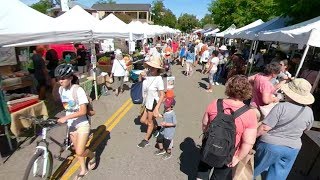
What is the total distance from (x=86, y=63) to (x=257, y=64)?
29.6 feet

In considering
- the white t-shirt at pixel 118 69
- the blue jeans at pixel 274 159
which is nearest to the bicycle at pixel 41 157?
the blue jeans at pixel 274 159

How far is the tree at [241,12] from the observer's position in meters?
24.7

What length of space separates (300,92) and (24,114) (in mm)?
5710

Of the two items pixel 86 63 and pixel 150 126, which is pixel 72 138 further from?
pixel 86 63

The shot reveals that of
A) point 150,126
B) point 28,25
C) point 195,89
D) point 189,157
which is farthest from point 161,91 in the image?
point 195,89

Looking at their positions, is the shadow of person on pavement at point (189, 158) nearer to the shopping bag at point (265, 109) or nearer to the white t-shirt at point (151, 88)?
the white t-shirt at point (151, 88)

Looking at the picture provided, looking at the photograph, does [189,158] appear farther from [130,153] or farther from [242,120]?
[242,120]

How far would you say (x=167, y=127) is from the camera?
5.25m

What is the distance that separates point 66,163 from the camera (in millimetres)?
5234

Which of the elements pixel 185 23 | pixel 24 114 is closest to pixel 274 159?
pixel 24 114

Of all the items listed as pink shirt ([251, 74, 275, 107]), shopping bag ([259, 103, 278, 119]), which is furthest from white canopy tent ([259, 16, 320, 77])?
shopping bag ([259, 103, 278, 119])

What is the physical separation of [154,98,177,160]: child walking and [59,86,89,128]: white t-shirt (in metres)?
1.56

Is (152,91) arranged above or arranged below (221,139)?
below

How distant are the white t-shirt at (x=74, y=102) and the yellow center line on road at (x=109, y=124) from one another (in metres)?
1.13
